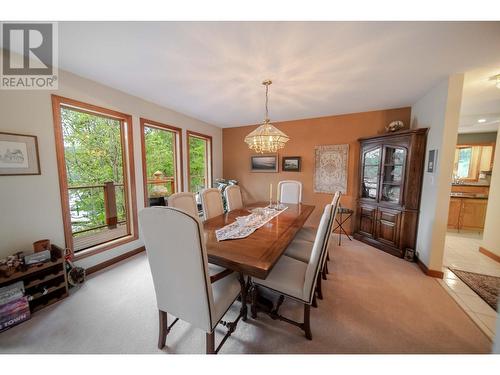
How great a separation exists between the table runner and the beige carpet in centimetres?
74

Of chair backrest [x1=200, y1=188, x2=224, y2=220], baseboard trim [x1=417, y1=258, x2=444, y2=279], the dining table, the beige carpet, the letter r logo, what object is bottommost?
the beige carpet

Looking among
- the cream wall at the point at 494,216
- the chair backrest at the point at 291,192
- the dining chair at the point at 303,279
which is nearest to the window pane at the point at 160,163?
the chair backrest at the point at 291,192

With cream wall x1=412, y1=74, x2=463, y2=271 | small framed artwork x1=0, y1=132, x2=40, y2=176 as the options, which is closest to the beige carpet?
cream wall x1=412, y1=74, x2=463, y2=271

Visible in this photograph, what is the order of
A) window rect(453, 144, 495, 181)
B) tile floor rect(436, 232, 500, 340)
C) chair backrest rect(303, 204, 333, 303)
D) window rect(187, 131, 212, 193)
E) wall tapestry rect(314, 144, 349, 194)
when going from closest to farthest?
chair backrest rect(303, 204, 333, 303) → tile floor rect(436, 232, 500, 340) → wall tapestry rect(314, 144, 349, 194) → window rect(187, 131, 212, 193) → window rect(453, 144, 495, 181)

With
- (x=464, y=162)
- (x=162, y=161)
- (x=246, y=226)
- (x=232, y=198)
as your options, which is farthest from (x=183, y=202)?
(x=464, y=162)

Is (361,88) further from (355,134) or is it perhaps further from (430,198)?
(430,198)

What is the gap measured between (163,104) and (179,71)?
4.12 feet

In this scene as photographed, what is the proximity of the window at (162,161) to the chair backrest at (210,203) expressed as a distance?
3.72 ft

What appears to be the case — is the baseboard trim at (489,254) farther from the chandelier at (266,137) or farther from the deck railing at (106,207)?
the deck railing at (106,207)

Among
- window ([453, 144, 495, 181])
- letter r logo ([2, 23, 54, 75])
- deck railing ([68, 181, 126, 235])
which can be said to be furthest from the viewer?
window ([453, 144, 495, 181])

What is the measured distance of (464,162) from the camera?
441 centimetres

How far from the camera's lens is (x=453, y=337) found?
4.50ft

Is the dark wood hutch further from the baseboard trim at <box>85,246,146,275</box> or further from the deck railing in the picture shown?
the deck railing

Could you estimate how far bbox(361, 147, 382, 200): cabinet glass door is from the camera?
3.02m
